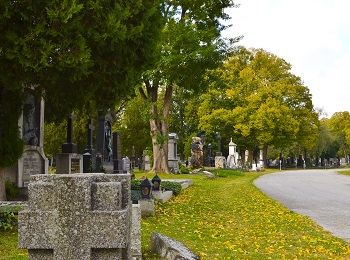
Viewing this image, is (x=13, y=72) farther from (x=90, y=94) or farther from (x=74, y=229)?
(x=74, y=229)

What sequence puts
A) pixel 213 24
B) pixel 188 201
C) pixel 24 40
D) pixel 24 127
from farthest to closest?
1. pixel 213 24
2. pixel 188 201
3. pixel 24 127
4. pixel 24 40

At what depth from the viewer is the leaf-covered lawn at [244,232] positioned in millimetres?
6641

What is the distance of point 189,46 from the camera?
24.5m

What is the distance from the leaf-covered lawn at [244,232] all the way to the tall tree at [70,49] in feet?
12.1

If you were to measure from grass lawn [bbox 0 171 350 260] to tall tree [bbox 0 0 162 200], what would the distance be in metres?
3.66

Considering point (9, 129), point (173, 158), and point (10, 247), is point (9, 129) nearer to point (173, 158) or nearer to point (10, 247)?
point (10, 247)

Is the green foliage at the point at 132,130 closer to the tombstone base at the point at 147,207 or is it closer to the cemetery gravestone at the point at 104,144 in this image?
the cemetery gravestone at the point at 104,144

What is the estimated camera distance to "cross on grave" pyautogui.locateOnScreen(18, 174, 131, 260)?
3090mm

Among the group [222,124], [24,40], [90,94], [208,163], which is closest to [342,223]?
[90,94]

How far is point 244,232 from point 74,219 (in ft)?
19.4

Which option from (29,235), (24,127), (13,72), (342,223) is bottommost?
(342,223)

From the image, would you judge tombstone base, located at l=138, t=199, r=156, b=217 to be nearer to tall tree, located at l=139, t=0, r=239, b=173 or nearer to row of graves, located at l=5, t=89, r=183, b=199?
row of graves, located at l=5, t=89, r=183, b=199

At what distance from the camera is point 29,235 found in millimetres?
3113

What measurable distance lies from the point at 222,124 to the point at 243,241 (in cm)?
4499
